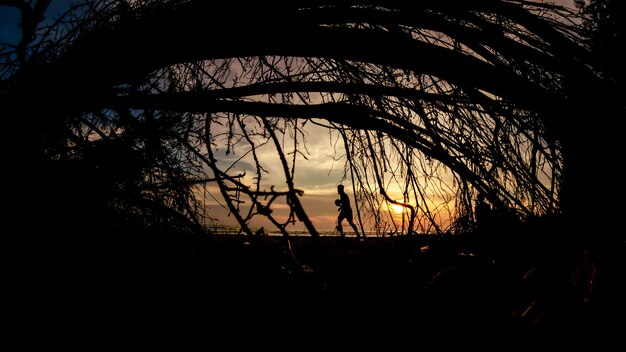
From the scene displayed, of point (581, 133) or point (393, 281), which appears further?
point (393, 281)

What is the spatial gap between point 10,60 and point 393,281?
374 cm

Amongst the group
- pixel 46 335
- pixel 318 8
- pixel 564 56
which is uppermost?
pixel 318 8

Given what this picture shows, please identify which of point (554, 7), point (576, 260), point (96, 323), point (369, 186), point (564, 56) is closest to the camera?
point (96, 323)

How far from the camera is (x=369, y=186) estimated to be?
3.56m

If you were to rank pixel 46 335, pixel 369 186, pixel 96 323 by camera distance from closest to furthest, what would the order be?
pixel 46 335
pixel 96 323
pixel 369 186

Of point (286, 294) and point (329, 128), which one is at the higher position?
point (329, 128)

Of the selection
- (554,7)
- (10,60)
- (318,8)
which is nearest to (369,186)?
(318,8)

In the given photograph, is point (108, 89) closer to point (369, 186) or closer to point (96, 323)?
point (96, 323)

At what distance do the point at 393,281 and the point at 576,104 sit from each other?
83.0 inches

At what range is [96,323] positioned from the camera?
1.93m

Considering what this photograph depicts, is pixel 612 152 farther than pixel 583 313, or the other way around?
pixel 612 152

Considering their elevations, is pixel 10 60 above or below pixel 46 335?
above

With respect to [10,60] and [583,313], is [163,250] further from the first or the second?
[583,313]

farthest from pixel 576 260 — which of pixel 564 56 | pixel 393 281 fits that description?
pixel 564 56
